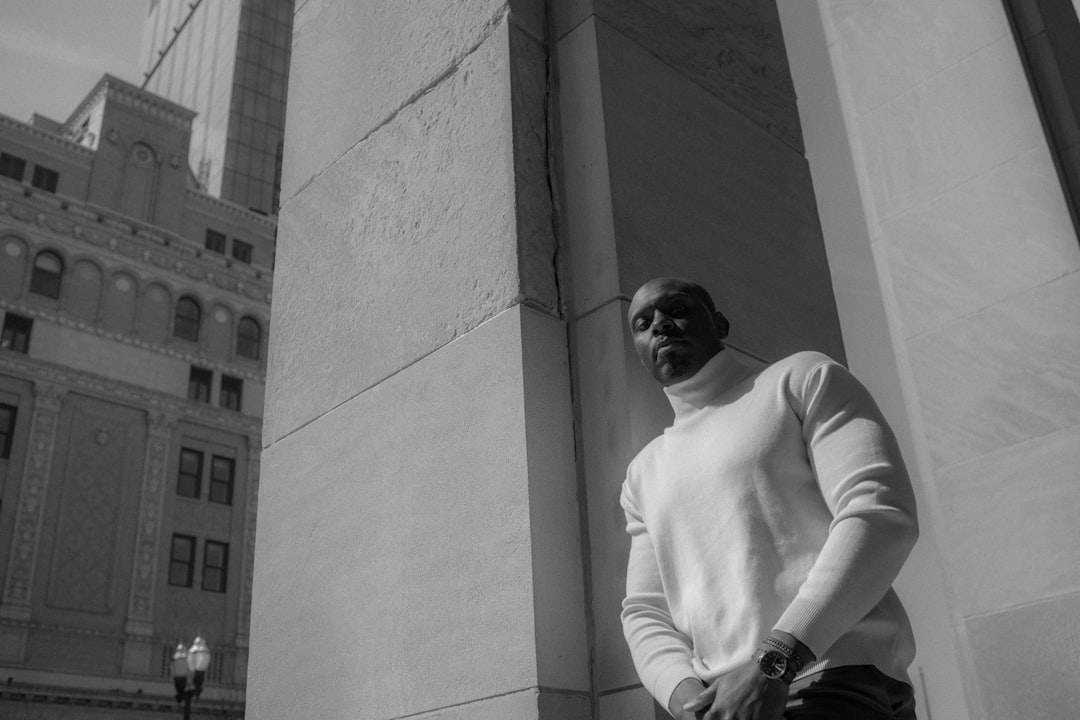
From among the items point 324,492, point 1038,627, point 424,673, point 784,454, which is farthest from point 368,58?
point 1038,627

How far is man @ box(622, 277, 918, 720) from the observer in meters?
1.79

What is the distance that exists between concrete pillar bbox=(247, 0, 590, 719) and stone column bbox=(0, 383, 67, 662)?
27364mm

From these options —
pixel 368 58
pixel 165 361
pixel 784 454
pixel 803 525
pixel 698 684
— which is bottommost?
pixel 698 684

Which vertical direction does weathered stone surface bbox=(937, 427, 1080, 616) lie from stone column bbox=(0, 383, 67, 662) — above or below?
below

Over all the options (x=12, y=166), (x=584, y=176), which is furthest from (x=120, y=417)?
(x=584, y=176)

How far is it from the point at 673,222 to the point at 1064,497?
9.34 feet

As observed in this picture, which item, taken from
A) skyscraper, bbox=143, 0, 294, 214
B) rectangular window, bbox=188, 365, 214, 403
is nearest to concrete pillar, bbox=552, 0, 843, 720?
rectangular window, bbox=188, 365, 214, 403

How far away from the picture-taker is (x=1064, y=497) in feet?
16.5

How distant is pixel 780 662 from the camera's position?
172cm

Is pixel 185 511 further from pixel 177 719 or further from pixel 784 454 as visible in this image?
pixel 784 454

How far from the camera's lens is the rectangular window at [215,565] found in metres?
32.0

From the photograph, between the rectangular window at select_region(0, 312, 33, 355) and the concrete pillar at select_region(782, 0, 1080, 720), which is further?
the rectangular window at select_region(0, 312, 33, 355)

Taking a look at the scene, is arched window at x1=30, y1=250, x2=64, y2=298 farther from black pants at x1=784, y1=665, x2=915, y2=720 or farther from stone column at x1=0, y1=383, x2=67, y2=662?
black pants at x1=784, y1=665, x2=915, y2=720

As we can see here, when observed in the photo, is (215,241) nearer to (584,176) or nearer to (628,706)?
(584,176)
